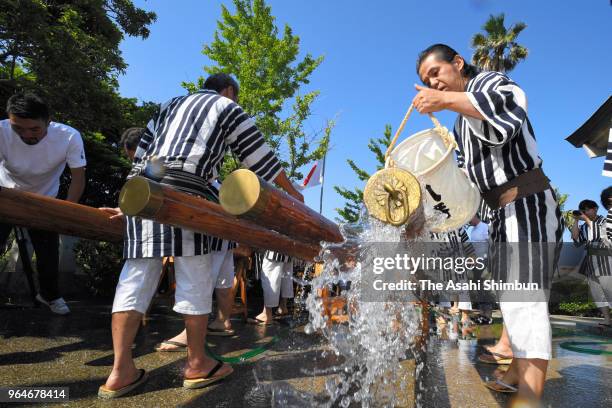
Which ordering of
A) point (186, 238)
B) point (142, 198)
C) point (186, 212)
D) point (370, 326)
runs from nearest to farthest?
point (142, 198) < point (186, 212) < point (186, 238) < point (370, 326)

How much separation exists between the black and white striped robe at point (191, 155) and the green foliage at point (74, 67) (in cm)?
517

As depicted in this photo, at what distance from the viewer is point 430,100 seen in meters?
1.74

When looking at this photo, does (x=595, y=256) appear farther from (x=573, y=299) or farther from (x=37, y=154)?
(x=37, y=154)

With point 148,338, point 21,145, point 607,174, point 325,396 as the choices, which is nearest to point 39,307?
point 148,338

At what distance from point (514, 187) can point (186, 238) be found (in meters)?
1.73

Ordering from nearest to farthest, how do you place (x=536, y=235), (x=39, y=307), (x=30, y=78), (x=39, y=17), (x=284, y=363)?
(x=536, y=235) < (x=284, y=363) < (x=39, y=307) < (x=39, y=17) < (x=30, y=78)

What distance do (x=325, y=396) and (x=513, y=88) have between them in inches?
70.9

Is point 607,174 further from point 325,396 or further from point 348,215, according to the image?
point 348,215

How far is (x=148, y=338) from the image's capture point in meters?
3.28

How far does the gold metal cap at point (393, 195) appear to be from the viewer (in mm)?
1608

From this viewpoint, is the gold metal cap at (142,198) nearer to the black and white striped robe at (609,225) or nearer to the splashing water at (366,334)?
the splashing water at (366,334)

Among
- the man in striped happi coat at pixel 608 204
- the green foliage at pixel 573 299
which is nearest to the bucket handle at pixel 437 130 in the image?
the man in striped happi coat at pixel 608 204

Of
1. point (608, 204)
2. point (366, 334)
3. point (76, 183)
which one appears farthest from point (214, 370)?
point (608, 204)

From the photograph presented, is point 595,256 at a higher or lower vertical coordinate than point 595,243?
lower
